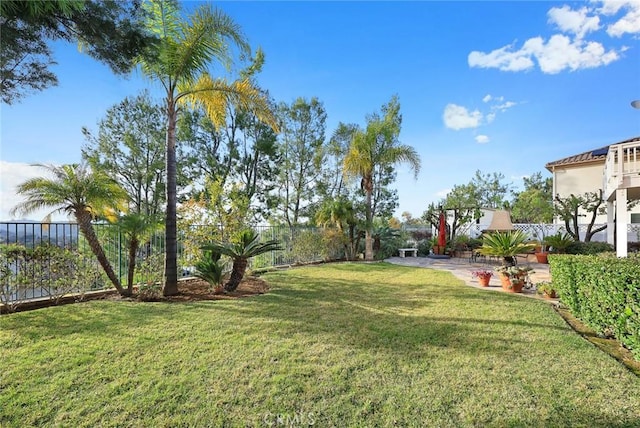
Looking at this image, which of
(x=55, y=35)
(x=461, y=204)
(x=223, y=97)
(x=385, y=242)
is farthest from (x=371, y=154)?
(x=461, y=204)

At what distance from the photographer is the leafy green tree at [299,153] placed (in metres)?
17.7

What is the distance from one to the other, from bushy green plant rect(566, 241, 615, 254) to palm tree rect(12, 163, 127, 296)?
15.6m

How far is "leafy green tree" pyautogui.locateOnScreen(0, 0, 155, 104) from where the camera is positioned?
301cm

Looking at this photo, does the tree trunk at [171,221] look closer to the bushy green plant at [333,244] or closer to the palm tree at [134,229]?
the palm tree at [134,229]

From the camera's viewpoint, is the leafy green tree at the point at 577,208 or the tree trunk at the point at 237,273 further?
the leafy green tree at the point at 577,208

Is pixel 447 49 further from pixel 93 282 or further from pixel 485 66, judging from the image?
pixel 93 282

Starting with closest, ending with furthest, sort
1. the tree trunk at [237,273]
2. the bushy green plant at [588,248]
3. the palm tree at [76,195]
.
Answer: the palm tree at [76,195]
the tree trunk at [237,273]
the bushy green plant at [588,248]

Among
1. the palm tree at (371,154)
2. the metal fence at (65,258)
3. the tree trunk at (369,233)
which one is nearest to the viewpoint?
the metal fence at (65,258)

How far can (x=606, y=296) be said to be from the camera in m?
3.81

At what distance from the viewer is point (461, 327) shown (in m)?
4.36

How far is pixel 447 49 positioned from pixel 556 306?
8180mm

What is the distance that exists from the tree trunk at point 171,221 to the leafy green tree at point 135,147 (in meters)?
11.8

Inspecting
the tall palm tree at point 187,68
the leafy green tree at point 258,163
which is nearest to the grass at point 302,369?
the tall palm tree at point 187,68

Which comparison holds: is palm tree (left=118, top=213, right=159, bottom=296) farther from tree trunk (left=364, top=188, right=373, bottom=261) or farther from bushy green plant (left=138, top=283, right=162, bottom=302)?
tree trunk (left=364, top=188, right=373, bottom=261)
